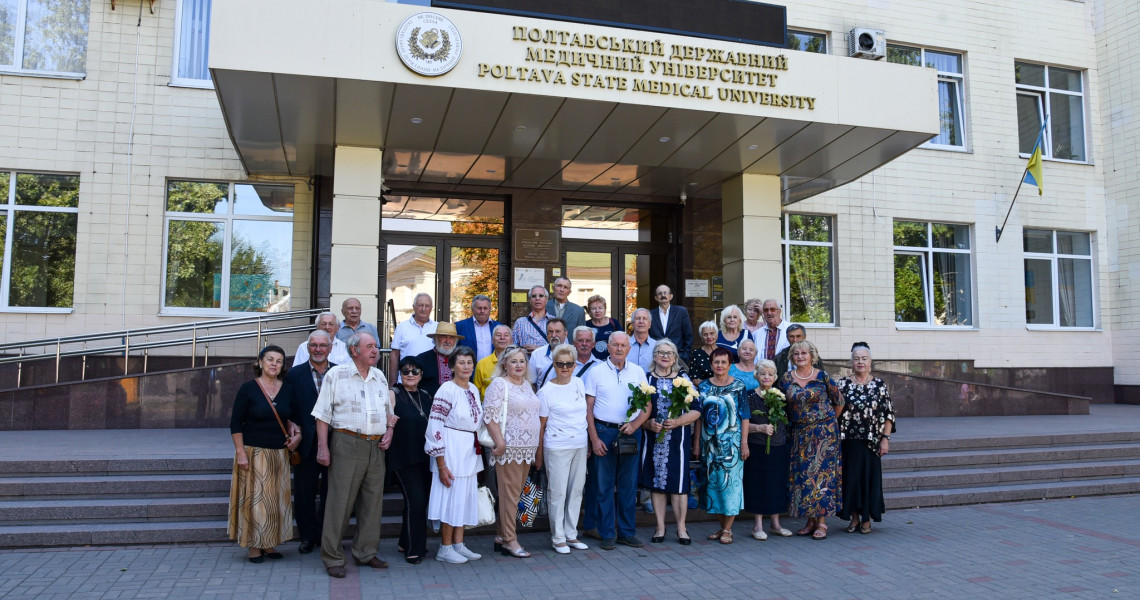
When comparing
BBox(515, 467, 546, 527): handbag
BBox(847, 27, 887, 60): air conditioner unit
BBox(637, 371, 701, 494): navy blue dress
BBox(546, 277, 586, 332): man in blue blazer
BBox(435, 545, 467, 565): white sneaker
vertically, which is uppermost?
BBox(847, 27, 887, 60): air conditioner unit

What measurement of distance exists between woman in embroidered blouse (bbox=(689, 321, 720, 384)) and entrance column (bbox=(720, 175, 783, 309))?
392cm

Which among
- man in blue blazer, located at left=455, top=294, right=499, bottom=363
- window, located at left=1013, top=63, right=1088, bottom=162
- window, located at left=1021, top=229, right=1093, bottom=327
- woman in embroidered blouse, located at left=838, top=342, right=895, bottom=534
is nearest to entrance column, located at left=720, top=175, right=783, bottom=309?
woman in embroidered blouse, located at left=838, top=342, right=895, bottom=534

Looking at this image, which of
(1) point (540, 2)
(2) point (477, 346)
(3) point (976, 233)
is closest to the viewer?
(2) point (477, 346)

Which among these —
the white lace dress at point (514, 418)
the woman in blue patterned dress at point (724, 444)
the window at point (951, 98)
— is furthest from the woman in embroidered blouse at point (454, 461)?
the window at point (951, 98)

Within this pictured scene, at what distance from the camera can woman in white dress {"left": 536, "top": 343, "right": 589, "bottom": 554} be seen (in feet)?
20.2

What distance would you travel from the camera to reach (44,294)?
11.3 meters

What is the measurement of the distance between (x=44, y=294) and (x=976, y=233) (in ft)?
52.2

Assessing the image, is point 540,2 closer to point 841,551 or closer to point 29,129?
point 841,551

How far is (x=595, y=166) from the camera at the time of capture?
36.3ft

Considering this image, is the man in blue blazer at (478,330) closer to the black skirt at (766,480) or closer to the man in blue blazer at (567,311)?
the man in blue blazer at (567,311)

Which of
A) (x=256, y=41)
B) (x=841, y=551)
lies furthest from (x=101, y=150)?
(x=841, y=551)

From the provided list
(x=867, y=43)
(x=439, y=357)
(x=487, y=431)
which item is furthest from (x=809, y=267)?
(x=487, y=431)

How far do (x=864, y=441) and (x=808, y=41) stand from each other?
32.7 feet

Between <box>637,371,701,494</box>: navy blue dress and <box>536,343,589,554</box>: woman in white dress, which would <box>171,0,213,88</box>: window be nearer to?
<box>536,343,589,554</box>: woman in white dress
